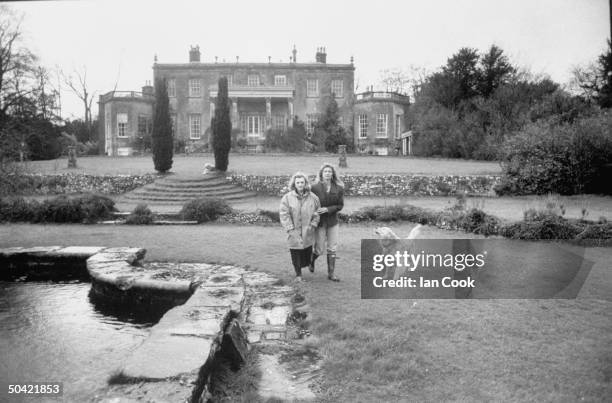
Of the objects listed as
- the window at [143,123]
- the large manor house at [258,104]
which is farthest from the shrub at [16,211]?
the window at [143,123]

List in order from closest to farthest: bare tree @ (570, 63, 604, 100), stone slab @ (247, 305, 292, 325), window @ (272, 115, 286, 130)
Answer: stone slab @ (247, 305, 292, 325), bare tree @ (570, 63, 604, 100), window @ (272, 115, 286, 130)

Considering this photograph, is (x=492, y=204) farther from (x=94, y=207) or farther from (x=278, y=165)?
(x=94, y=207)

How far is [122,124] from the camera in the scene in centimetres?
3127

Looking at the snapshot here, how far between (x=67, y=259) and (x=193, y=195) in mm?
8519

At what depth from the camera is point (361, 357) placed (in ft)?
12.2

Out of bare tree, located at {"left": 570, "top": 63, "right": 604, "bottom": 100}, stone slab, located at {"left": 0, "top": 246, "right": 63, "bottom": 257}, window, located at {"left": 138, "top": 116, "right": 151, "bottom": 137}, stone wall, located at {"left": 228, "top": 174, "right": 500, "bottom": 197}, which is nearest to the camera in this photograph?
stone slab, located at {"left": 0, "top": 246, "right": 63, "bottom": 257}

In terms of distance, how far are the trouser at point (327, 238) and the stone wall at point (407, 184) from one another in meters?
10.5

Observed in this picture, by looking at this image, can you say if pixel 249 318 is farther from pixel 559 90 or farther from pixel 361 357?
pixel 559 90

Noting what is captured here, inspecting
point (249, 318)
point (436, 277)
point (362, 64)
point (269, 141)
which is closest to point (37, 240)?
point (249, 318)

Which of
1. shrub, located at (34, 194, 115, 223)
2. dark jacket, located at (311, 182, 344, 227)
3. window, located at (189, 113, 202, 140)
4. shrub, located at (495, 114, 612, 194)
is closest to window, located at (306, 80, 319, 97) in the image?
window, located at (189, 113, 202, 140)

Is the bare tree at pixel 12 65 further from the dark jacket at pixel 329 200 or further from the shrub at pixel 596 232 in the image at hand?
the shrub at pixel 596 232

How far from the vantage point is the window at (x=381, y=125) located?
32500 mm

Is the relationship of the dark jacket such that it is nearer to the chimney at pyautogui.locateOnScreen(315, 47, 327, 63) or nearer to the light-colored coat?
the light-colored coat

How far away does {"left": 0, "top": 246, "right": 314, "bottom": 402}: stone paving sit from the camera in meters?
2.90
